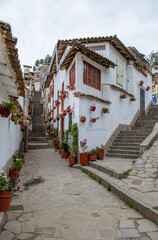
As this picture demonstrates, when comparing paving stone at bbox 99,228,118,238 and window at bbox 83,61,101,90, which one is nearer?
paving stone at bbox 99,228,118,238

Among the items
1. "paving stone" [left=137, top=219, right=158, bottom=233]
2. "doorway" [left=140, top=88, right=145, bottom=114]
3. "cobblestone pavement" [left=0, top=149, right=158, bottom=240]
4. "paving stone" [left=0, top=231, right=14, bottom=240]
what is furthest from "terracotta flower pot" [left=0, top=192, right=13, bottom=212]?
"doorway" [left=140, top=88, right=145, bottom=114]

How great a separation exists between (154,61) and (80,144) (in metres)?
36.9

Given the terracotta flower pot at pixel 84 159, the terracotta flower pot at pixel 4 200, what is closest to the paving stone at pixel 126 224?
the terracotta flower pot at pixel 4 200

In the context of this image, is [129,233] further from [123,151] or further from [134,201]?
[123,151]

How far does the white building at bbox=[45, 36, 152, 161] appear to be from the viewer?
990 cm

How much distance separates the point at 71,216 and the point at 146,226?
5.03ft

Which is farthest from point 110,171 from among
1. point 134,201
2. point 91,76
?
point 91,76

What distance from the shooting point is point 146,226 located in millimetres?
3670

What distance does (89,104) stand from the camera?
392 inches

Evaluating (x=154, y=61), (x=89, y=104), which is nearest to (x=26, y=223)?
(x=89, y=104)

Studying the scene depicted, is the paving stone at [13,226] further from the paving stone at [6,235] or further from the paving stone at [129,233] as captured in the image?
the paving stone at [129,233]

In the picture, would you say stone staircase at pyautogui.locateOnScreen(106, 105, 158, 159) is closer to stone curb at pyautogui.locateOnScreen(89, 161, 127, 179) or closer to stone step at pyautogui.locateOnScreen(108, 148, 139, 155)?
stone step at pyautogui.locateOnScreen(108, 148, 139, 155)

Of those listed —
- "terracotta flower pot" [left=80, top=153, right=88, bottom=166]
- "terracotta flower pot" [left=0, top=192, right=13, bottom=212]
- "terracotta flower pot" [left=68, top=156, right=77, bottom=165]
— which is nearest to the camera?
"terracotta flower pot" [left=0, top=192, right=13, bottom=212]

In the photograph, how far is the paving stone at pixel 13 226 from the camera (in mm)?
3474
